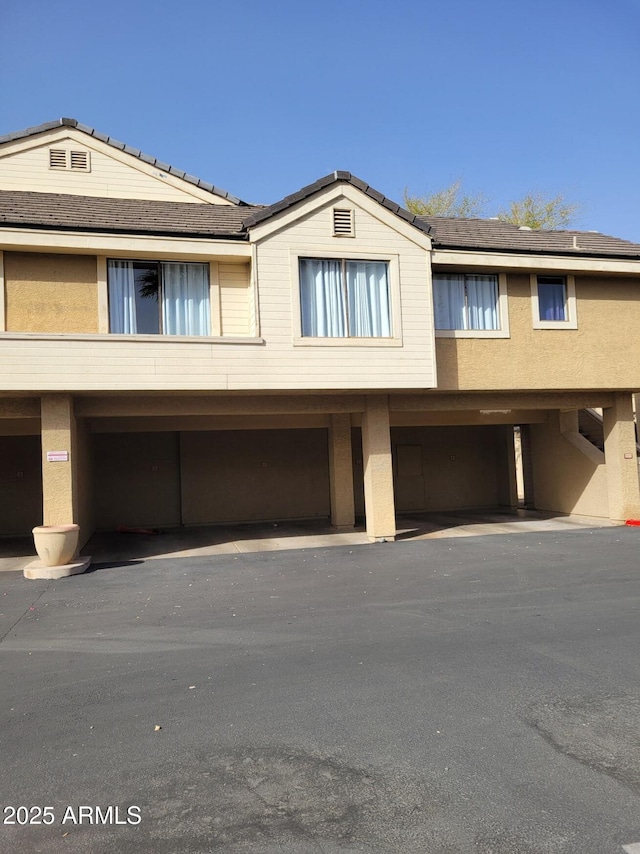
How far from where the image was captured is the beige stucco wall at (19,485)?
61.5 feet

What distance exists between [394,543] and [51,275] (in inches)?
362

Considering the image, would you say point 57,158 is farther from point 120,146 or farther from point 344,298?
point 344,298

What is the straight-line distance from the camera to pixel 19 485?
18.8m

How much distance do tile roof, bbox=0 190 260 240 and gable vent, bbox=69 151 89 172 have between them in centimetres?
Answer: 367

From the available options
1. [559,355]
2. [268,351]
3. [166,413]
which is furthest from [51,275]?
[559,355]

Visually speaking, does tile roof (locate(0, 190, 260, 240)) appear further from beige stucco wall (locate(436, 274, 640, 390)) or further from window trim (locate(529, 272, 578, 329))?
window trim (locate(529, 272, 578, 329))

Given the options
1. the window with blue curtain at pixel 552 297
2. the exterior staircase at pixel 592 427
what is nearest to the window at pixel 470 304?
the window with blue curtain at pixel 552 297

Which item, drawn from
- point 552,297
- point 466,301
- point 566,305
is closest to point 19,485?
point 466,301

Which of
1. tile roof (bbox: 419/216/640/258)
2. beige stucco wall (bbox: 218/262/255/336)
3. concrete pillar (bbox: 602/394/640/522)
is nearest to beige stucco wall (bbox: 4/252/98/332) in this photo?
beige stucco wall (bbox: 218/262/255/336)

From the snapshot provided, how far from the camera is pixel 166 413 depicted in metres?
14.6

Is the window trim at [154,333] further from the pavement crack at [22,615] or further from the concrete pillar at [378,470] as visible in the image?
the pavement crack at [22,615]

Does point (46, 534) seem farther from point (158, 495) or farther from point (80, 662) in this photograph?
point (158, 495)

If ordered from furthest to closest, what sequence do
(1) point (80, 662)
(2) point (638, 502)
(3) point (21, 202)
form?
(2) point (638, 502) → (3) point (21, 202) → (1) point (80, 662)

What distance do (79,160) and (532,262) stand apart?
41.0 feet
